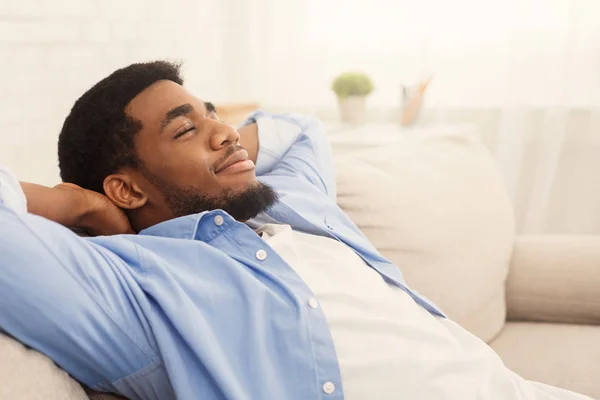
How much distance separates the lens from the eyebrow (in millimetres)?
1249

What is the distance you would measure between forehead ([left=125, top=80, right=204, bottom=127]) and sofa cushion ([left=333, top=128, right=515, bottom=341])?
0.55 m

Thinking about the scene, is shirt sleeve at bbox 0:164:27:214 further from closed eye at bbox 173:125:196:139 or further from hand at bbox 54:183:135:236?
closed eye at bbox 173:125:196:139

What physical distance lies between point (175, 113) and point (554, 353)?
109cm

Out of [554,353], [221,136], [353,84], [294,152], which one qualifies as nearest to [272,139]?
[294,152]

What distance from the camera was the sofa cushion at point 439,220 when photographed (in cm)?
168

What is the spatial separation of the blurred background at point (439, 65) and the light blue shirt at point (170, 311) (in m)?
1.23

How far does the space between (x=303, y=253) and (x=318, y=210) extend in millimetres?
183

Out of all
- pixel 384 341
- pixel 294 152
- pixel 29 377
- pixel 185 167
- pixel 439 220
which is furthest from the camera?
pixel 439 220

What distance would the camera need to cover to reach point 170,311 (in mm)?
953

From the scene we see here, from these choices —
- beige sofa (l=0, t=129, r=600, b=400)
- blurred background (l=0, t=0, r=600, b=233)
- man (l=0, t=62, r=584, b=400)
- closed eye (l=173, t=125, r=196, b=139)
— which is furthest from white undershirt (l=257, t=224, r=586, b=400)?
blurred background (l=0, t=0, r=600, b=233)

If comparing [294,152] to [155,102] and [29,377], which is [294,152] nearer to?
[155,102]

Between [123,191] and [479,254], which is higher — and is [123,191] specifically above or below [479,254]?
above

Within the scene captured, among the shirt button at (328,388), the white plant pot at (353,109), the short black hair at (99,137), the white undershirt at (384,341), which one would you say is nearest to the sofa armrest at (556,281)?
the white undershirt at (384,341)

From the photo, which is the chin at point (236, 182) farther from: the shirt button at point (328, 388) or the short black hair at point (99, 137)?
the shirt button at point (328, 388)
